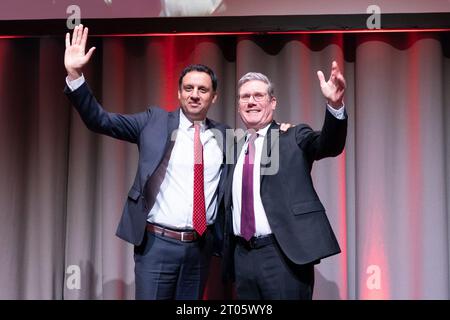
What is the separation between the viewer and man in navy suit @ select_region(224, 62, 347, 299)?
2084 millimetres

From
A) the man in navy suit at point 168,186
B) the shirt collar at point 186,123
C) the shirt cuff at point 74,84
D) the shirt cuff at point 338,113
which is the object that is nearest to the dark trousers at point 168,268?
the man in navy suit at point 168,186

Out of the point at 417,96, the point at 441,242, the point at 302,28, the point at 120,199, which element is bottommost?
the point at 441,242

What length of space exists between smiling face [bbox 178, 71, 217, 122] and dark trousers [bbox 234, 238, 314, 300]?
54 centimetres

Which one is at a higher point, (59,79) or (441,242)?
(59,79)

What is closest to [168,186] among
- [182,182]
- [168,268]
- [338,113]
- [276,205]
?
[182,182]

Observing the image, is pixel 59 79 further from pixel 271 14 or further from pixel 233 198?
pixel 233 198

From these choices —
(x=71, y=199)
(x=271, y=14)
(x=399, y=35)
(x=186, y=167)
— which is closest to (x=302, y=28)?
(x=271, y=14)

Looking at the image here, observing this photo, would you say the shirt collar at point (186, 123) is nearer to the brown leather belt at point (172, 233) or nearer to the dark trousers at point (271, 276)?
the brown leather belt at point (172, 233)

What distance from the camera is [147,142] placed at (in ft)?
7.50

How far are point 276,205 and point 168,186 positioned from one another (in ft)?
1.38

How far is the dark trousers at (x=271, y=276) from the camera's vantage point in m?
2.10

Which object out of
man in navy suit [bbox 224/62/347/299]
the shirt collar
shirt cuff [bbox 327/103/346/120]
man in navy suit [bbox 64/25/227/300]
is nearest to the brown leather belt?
man in navy suit [bbox 64/25/227/300]

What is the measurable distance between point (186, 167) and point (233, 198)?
0.21 meters

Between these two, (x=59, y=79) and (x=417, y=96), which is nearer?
(x=417, y=96)
